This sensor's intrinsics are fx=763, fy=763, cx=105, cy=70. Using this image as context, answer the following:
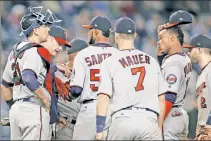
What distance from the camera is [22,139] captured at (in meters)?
7.92

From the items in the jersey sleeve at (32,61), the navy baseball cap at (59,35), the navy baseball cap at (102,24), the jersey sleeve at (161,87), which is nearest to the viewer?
the jersey sleeve at (161,87)

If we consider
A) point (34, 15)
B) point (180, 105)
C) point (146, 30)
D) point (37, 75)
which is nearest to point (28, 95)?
point (37, 75)

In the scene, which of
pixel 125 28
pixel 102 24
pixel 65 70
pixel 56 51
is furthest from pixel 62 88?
pixel 125 28

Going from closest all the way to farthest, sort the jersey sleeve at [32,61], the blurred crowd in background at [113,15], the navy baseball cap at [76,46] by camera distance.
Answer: the jersey sleeve at [32,61], the navy baseball cap at [76,46], the blurred crowd in background at [113,15]

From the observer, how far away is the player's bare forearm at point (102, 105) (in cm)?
739

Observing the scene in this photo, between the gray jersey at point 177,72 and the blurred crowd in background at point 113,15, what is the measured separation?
5.87 m

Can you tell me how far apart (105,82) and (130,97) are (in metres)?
0.29

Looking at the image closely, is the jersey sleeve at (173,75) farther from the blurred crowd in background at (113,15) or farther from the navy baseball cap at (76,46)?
the blurred crowd in background at (113,15)

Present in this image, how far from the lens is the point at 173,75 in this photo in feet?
28.3

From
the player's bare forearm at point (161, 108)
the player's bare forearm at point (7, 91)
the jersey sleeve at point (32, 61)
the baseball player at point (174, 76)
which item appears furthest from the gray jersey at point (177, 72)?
the player's bare forearm at point (7, 91)

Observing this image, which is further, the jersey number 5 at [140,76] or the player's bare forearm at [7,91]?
the player's bare forearm at [7,91]

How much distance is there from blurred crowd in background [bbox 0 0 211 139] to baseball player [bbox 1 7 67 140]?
609 cm

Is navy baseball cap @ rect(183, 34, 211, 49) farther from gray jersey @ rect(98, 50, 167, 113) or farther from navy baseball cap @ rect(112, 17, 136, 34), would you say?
gray jersey @ rect(98, 50, 167, 113)

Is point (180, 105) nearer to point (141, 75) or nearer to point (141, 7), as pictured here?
point (141, 75)
